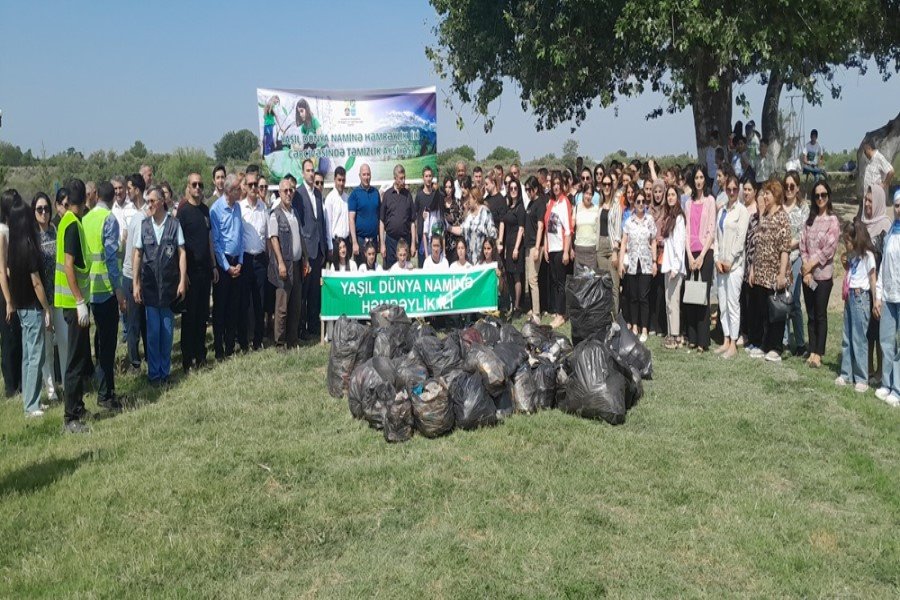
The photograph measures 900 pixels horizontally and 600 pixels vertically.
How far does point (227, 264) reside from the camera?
31.2 ft

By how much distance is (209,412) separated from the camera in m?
7.63

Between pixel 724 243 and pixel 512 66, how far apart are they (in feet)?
27.1

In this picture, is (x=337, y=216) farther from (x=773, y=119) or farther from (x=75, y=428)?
(x=773, y=119)

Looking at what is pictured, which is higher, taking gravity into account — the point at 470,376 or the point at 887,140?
the point at 887,140

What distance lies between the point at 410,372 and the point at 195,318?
3422 mm

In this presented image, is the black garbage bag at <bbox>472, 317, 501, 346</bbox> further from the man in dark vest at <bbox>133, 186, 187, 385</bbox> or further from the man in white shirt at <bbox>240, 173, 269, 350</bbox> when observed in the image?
the man in dark vest at <bbox>133, 186, 187, 385</bbox>

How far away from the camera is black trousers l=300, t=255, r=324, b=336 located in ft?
35.5

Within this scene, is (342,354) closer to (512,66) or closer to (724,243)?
(724,243)

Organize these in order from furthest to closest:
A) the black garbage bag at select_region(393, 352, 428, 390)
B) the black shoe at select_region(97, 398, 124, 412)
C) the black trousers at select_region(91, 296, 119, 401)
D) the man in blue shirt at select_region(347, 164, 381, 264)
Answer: the man in blue shirt at select_region(347, 164, 381, 264), the black shoe at select_region(97, 398, 124, 412), the black trousers at select_region(91, 296, 119, 401), the black garbage bag at select_region(393, 352, 428, 390)

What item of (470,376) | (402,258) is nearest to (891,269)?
(470,376)

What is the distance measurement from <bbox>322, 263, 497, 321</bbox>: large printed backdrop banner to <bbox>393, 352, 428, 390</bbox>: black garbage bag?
2859mm

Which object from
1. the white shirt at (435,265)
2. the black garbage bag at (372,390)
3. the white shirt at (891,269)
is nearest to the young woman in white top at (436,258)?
the white shirt at (435,265)

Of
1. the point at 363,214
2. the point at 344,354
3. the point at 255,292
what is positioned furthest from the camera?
the point at 363,214

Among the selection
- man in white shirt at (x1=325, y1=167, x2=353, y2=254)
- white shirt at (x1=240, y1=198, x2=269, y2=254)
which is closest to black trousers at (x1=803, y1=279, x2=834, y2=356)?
man in white shirt at (x1=325, y1=167, x2=353, y2=254)
